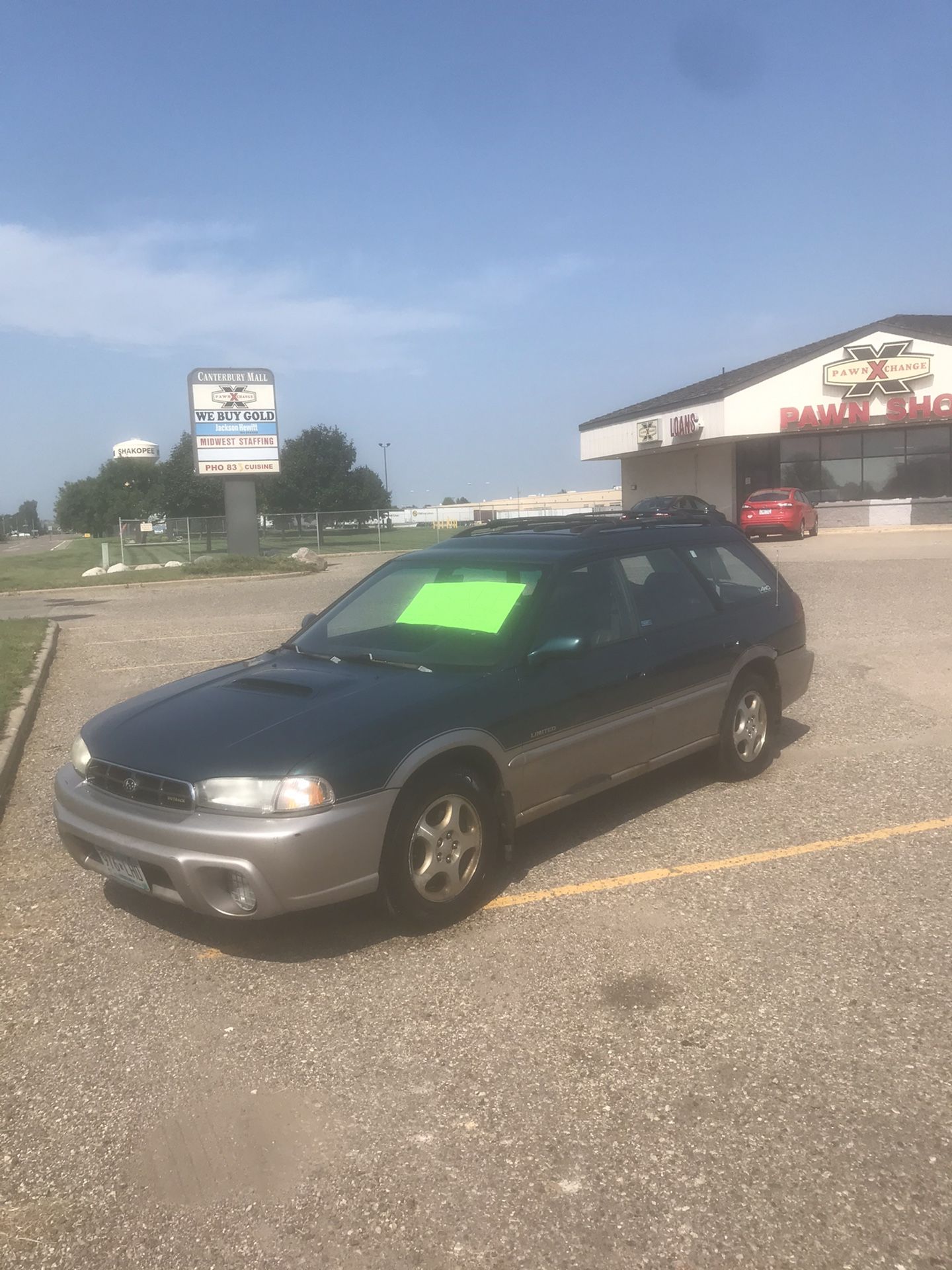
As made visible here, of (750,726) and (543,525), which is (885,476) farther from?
(543,525)

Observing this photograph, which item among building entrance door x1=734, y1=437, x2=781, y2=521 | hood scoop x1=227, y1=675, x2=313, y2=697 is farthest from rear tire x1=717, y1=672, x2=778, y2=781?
building entrance door x1=734, y1=437, x2=781, y2=521

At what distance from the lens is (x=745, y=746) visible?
21.3 ft

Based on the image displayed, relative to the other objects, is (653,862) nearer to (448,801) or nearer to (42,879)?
(448,801)

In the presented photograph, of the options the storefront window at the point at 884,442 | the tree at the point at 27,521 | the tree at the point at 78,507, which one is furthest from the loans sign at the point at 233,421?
the tree at the point at 27,521

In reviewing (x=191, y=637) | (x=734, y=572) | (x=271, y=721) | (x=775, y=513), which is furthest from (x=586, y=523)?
(x=775, y=513)

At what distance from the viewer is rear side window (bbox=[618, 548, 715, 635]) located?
19.0ft

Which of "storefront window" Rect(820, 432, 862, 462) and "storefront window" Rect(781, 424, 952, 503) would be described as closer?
"storefront window" Rect(781, 424, 952, 503)

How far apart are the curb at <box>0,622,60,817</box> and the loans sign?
21.1 meters

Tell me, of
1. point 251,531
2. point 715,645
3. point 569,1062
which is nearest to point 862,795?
point 715,645

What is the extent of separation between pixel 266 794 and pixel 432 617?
1.75m

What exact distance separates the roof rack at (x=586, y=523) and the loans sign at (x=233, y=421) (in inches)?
1081

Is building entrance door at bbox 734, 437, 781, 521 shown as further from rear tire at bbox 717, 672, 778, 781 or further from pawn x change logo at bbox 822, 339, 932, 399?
rear tire at bbox 717, 672, 778, 781

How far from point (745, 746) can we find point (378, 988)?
3.29 m

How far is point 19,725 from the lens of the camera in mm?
8250
